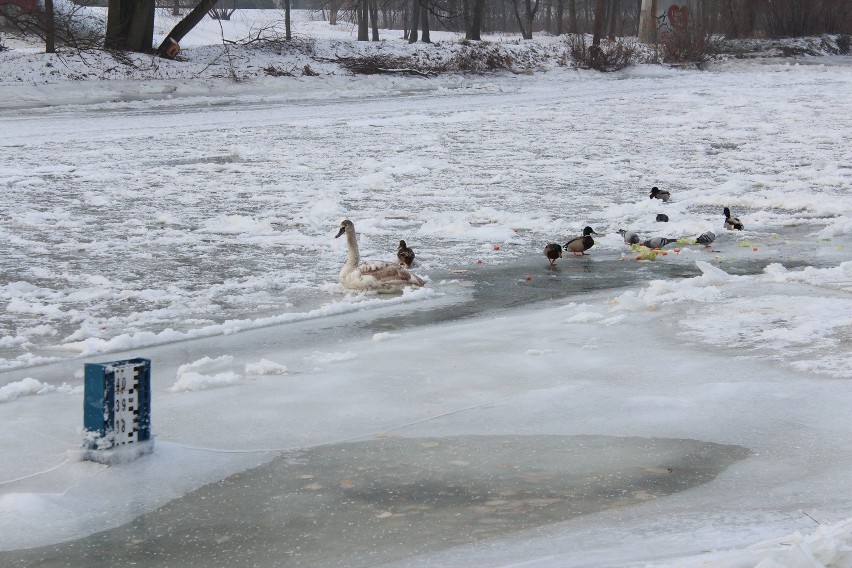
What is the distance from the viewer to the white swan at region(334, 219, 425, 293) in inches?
325

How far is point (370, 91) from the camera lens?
30.2 metres

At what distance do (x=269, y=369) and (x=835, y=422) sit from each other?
3.05 metres

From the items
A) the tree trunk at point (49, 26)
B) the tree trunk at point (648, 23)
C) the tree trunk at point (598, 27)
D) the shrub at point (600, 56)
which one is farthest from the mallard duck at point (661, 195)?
the tree trunk at point (648, 23)

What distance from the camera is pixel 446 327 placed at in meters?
7.29

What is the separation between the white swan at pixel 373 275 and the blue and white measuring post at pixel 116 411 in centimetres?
375

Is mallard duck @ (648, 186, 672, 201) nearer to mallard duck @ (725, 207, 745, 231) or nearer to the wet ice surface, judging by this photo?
mallard duck @ (725, 207, 745, 231)

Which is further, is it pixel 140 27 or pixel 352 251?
pixel 140 27

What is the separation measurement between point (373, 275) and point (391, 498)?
4.11 meters

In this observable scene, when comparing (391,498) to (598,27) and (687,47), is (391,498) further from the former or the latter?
(687,47)

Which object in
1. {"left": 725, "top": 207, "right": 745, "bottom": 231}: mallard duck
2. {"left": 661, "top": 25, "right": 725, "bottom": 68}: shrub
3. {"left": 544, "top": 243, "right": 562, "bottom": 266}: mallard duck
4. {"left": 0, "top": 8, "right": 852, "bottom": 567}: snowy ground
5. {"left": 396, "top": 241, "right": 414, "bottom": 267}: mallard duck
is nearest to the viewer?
{"left": 0, "top": 8, "right": 852, "bottom": 567}: snowy ground

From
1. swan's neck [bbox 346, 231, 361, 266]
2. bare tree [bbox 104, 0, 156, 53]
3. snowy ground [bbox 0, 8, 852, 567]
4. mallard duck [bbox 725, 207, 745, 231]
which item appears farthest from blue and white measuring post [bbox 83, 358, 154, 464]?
bare tree [bbox 104, 0, 156, 53]

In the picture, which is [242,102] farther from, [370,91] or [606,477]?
[606,477]

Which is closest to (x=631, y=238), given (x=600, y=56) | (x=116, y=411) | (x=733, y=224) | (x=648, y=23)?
(x=733, y=224)

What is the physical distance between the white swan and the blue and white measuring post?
375 cm
